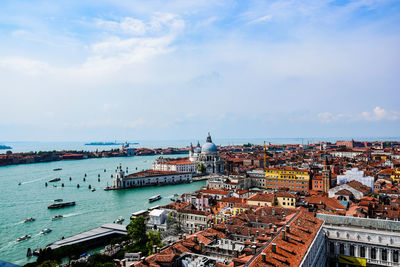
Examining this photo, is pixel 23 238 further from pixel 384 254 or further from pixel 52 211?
pixel 384 254

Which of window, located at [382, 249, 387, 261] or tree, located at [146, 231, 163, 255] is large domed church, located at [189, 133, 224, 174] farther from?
window, located at [382, 249, 387, 261]

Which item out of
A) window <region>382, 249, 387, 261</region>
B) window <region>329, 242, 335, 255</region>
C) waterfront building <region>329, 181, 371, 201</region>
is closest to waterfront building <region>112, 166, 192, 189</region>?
waterfront building <region>329, 181, 371, 201</region>

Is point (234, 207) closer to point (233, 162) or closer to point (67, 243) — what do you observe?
point (67, 243)

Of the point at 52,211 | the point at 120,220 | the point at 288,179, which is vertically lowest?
the point at 52,211

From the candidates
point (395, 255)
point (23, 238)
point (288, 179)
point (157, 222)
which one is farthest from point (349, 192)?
point (23, 238)

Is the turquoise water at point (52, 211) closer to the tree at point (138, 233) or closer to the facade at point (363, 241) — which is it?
the tree at point (138, 233)

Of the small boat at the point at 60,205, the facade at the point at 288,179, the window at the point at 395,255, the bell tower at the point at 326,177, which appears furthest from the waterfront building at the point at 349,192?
the small boat at the point at 60,205
